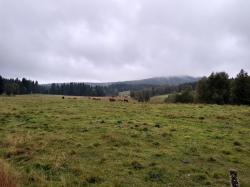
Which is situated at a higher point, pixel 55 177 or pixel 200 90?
pixel 200 90

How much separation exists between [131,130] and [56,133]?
4704 mm

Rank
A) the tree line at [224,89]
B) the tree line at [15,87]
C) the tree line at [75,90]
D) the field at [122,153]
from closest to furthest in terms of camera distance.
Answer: the field at [122,153] → the tree line at [224,89] → the tree line at [15,87] → the tree line at [75,90]

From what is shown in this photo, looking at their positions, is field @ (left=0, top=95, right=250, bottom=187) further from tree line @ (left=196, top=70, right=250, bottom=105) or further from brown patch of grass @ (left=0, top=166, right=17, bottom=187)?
tree line @ (left=196, top=70, right=250, bottom=105)

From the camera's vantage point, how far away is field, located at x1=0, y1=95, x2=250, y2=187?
11.4 metres

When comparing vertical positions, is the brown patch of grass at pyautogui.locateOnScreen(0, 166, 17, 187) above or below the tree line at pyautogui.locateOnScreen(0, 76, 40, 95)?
below

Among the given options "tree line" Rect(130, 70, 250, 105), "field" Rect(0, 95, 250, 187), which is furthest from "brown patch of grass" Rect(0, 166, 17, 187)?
"tree line" Rect(130, 70, 250, 105)

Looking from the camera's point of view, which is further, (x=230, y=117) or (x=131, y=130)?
(x=230, y=117)

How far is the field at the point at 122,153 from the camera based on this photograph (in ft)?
37.4

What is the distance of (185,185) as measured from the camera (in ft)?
36.0

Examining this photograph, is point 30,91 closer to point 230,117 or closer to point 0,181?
point 230,117

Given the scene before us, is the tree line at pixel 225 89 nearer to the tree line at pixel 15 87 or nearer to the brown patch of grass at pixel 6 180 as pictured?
the brown patch of grass at pixel 6 180

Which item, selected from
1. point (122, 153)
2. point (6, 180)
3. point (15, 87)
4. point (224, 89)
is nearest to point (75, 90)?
point (15, 87)

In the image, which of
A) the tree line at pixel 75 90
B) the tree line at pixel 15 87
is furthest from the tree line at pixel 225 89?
the tree line at pixel 75 90

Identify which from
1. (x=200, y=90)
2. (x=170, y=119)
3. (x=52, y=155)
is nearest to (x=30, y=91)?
(x=200, y=90)
